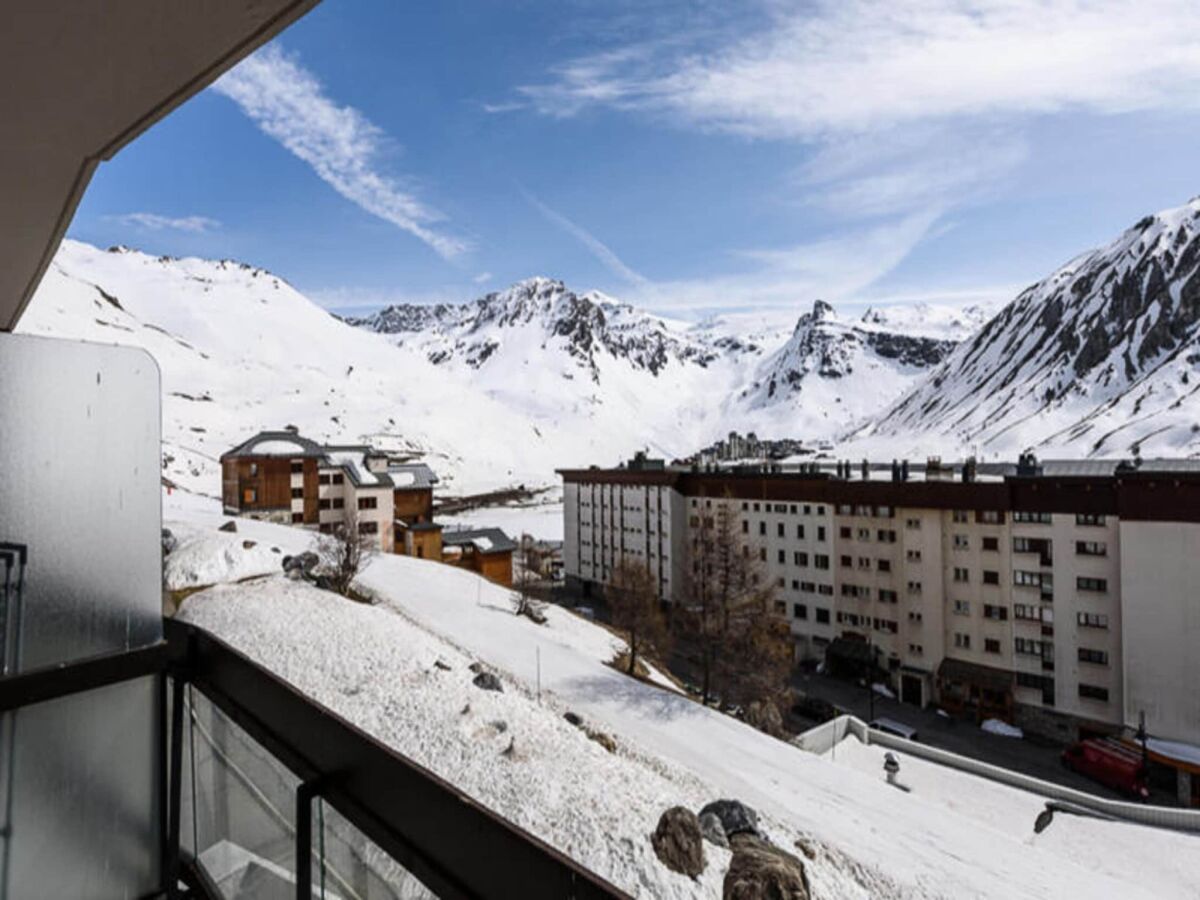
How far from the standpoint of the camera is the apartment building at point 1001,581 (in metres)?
25.5

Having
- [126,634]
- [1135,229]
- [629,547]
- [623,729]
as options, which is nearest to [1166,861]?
[623,729]

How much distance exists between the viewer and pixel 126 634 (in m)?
1.59

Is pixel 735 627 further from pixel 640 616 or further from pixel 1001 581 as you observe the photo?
pixel 1001 581

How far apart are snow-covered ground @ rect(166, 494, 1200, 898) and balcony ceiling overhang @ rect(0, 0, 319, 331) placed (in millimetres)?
10112

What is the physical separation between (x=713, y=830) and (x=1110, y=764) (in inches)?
899

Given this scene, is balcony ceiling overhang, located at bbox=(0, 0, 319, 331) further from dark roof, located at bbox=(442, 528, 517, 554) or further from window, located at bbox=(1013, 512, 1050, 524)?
dark roof, located at bbox=(442, 528, 517, 554)

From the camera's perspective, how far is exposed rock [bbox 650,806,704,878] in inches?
375

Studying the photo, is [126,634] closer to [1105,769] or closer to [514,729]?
[514,729]

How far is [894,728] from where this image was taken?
92.6ft

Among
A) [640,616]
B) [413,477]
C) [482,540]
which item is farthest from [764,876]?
[413,477]

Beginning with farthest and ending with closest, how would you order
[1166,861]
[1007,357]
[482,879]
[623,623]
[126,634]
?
[1007,357]
[623,623]
[1166,861]
[126,634]
[482,879]

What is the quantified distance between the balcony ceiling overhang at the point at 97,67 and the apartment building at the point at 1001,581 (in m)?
33.6

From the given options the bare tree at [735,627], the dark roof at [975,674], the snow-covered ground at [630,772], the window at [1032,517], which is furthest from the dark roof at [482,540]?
the window at [1032,517]

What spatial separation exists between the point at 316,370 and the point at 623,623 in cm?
12180
